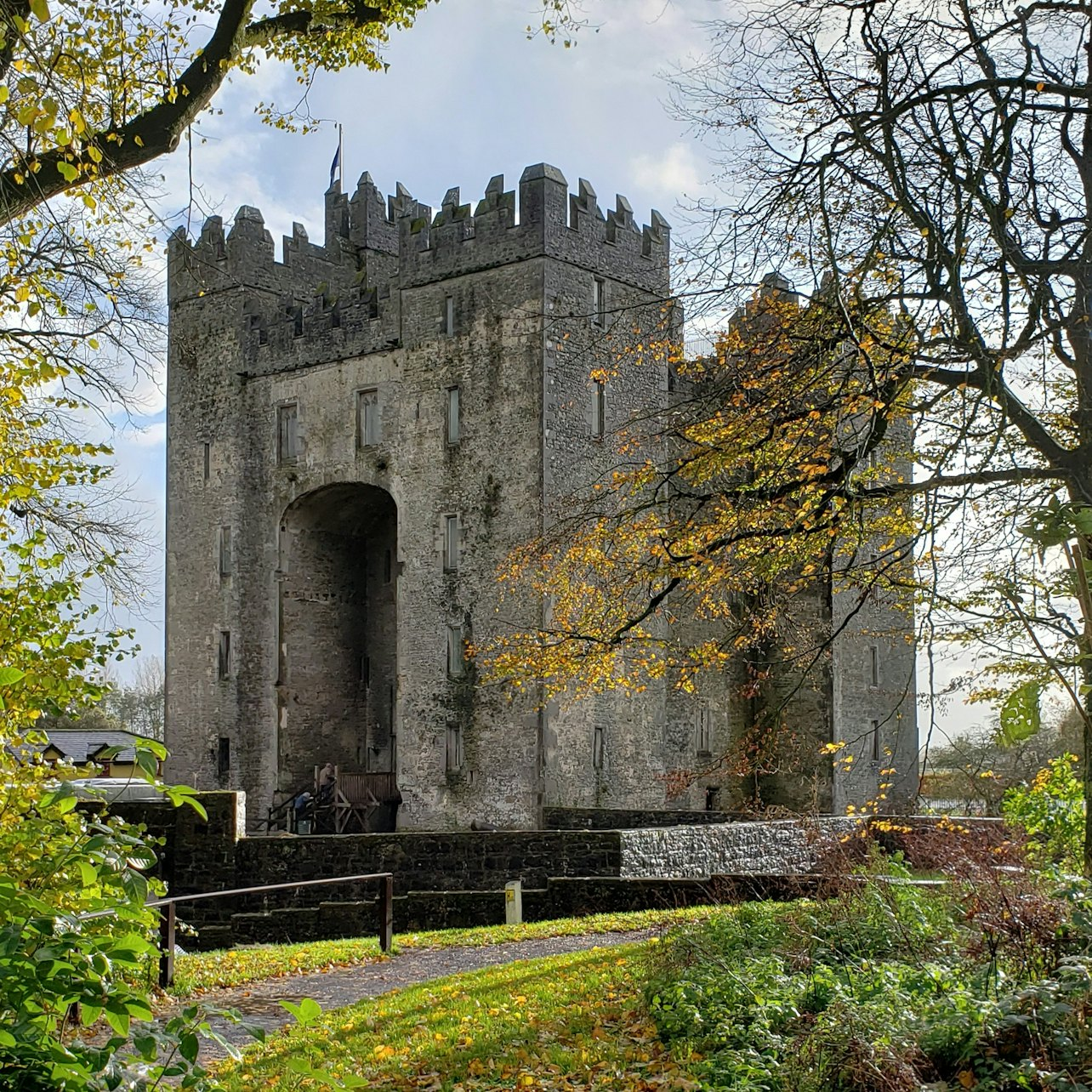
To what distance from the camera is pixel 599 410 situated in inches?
1112

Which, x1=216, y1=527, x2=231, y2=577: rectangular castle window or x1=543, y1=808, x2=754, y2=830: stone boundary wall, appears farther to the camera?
x1=216, y1=527, x2=231, y2=577: rectangular castle window

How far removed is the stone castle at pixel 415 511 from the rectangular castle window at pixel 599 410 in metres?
0.07

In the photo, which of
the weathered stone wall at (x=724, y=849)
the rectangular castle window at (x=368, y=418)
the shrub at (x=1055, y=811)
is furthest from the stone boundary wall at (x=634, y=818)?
the rectangular castle window at (x=368, y=418)

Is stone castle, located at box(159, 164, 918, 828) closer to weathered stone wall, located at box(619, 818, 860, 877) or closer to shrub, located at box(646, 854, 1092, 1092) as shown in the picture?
weathered stone wall, located at box(619, 818, 860, 877)

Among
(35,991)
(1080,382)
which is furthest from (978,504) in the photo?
(35,991)

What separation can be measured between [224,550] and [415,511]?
6238 millimetres

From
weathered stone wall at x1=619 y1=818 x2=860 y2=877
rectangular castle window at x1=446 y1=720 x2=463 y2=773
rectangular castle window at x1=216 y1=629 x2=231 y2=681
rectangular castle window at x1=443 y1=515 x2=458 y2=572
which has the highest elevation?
rectangular castle window at x1=443 y1=515 x2=458 y2=572

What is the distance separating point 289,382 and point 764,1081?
27534mm

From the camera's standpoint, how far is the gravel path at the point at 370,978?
10258 mm

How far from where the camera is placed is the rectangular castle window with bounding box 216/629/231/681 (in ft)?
106

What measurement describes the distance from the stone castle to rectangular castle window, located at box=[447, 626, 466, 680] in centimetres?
5

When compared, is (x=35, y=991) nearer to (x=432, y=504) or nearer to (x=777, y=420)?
(x=777, y=420)

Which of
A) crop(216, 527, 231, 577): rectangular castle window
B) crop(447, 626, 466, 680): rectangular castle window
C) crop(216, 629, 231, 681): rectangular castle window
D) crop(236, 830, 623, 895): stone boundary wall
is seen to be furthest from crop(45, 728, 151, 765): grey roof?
crop(236, 830, 623, 895): stone boundary wall

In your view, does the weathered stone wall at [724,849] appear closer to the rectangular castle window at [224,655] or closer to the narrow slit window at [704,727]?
the narrow slit window at [704,727]
